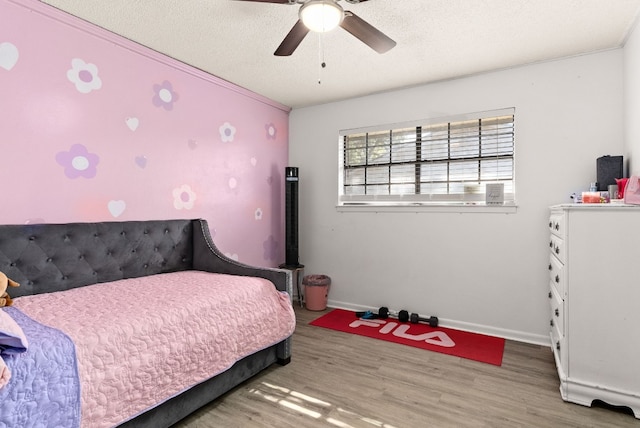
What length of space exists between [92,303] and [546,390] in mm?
2696

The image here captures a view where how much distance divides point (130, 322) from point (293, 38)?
5.63 feet

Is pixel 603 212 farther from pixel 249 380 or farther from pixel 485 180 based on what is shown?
pixel 249 380

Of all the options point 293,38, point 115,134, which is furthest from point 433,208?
point 115,134

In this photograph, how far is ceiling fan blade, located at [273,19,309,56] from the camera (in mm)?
1851

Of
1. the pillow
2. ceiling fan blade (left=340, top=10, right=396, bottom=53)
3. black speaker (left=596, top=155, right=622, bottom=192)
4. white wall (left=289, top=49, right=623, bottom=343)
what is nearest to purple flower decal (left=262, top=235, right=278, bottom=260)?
white wall (left=289, top=49, right=623, bottom=343)

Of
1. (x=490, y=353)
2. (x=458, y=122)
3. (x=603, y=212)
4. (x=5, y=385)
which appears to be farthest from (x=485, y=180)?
(x=5, y=385)

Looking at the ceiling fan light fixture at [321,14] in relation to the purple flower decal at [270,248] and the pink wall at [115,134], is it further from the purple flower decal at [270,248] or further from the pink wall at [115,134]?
the purple flower decal at [270,248]

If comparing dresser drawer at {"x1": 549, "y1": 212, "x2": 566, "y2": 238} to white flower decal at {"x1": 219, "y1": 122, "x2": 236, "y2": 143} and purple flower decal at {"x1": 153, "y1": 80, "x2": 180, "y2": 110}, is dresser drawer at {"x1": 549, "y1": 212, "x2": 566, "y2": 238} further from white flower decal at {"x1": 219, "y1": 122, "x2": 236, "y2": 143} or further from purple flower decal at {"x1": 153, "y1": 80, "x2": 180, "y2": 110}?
purple flower decal at {"x1": 153, "y1": 80, "x2": 180, "y2": 110}

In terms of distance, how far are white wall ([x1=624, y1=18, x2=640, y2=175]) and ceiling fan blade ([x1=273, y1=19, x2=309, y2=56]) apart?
2168 millimetres

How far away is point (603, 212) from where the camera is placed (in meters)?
1.89

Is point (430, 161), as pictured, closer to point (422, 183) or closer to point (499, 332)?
point (422, 183)

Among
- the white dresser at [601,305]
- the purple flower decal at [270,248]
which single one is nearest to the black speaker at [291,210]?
the purple flower decal at [270,248]

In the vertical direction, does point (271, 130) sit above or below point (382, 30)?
below

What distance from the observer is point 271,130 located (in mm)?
3932
